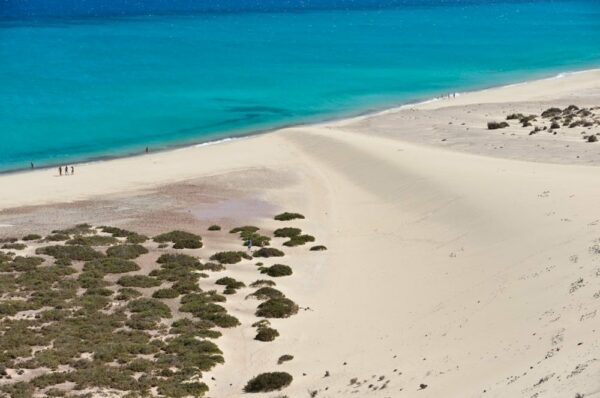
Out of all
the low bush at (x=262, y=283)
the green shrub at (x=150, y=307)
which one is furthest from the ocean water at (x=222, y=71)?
the green shrub at (x=150, y=307)

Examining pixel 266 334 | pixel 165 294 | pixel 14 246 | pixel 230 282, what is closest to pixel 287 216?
pixel 230 282

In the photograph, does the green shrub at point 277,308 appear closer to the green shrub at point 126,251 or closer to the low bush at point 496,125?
the green shrub at point 126,251

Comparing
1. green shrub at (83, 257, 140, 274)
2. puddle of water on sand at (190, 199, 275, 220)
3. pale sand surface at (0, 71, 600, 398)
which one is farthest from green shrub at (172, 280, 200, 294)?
puddle of water on sand at (190, 199, 275, 220)

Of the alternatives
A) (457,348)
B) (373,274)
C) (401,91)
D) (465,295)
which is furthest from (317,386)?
(401,91)

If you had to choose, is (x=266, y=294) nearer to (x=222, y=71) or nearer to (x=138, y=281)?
(x=138, y=281)

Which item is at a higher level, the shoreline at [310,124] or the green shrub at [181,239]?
the shoreline at [310,124]

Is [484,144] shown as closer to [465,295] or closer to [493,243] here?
[493,243]

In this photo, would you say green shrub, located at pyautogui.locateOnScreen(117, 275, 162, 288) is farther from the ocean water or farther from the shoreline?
the ocean water
